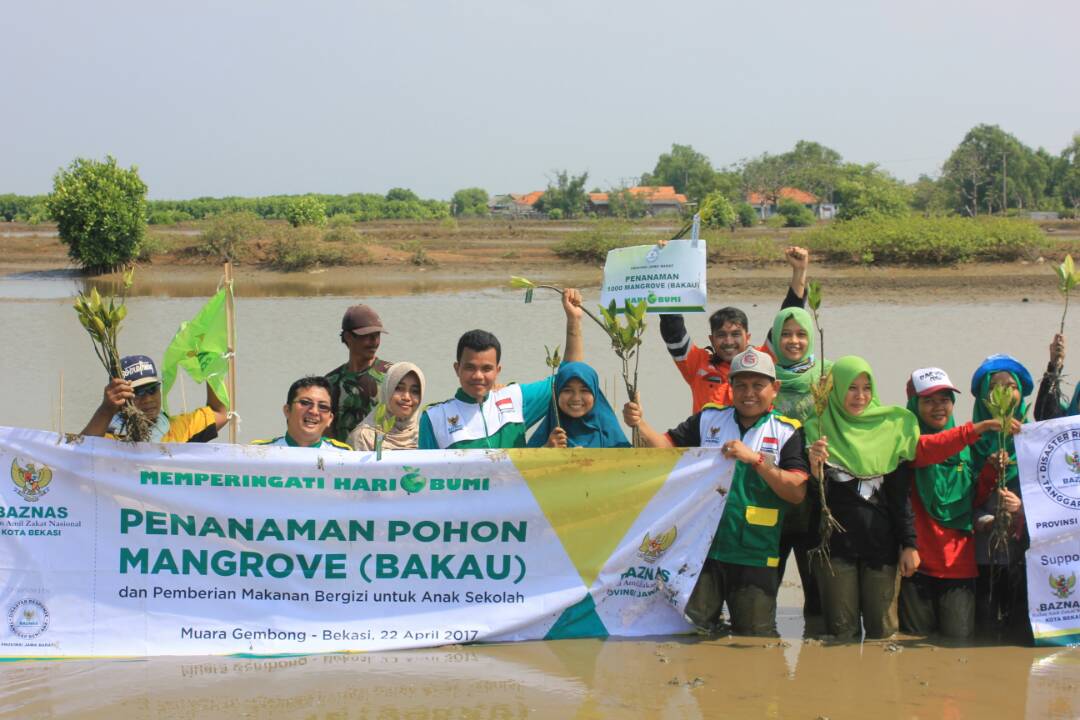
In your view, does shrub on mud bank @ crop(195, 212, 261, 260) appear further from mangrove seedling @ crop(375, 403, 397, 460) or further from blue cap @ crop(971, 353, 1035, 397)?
blue cap @ crop(971, 353, 1035, 397)

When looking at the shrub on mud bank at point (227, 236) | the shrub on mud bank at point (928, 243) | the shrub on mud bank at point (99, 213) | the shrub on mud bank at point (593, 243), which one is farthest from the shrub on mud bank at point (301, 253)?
the shrub on mud bank at point (928, 243)

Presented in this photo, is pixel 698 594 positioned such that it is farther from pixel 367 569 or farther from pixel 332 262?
pixel 332 262

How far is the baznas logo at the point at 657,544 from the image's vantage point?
497 centimetres

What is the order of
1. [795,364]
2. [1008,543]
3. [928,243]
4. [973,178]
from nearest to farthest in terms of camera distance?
[1008,543], [795,364], [928,243], [973,178]

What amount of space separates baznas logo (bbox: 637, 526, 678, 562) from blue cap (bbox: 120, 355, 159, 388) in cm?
228

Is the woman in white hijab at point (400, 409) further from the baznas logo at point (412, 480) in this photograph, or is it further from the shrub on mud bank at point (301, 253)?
the shrub on mud bank at point (301, 253)

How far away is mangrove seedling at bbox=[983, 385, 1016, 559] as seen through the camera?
4594 millimetres

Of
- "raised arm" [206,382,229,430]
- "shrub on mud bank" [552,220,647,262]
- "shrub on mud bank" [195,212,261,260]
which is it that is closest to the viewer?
"raised arm" [206,382,229,430]

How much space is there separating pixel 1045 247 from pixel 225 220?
933 inches

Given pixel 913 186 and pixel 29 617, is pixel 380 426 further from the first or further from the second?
pixel 913 186

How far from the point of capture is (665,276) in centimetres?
577

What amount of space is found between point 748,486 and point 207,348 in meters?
2.70

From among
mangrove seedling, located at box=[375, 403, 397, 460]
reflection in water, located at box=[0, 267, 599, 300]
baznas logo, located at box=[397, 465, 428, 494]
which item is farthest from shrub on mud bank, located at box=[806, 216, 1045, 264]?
mangrove seedling, located at box=[375, 403, 397, 460]

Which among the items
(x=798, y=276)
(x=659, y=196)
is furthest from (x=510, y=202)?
(x=798, y=276)
